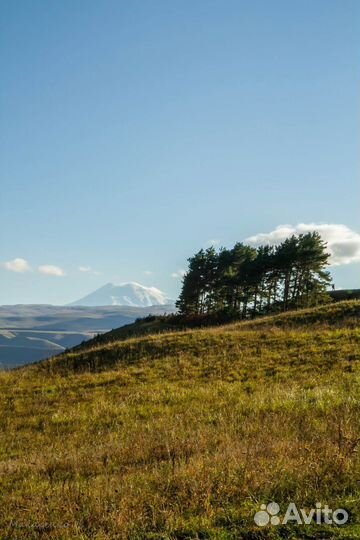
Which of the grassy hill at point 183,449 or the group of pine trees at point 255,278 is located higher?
the group of pine trees at point 255,278

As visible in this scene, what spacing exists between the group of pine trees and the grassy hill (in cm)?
3664

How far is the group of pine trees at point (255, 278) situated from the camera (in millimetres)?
54719

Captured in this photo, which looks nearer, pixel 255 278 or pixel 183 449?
pixel 183 449

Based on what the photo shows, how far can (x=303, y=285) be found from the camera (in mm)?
57750

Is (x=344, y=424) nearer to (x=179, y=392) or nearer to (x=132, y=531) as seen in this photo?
(x=132, y=531)

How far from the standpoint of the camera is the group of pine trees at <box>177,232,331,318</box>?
180 ft

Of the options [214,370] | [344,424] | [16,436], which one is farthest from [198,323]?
[344,424]

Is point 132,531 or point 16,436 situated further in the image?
point 16,436

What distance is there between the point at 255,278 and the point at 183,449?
51.5 metres

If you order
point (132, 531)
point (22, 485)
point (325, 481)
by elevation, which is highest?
point (325, 481)

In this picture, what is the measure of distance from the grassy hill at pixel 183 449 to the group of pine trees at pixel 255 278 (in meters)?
36.6

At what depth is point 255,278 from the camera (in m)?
57.7

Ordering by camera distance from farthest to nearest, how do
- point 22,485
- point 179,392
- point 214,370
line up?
point 214,370 → point 179,392 → point 22,485

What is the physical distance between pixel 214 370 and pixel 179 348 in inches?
222
